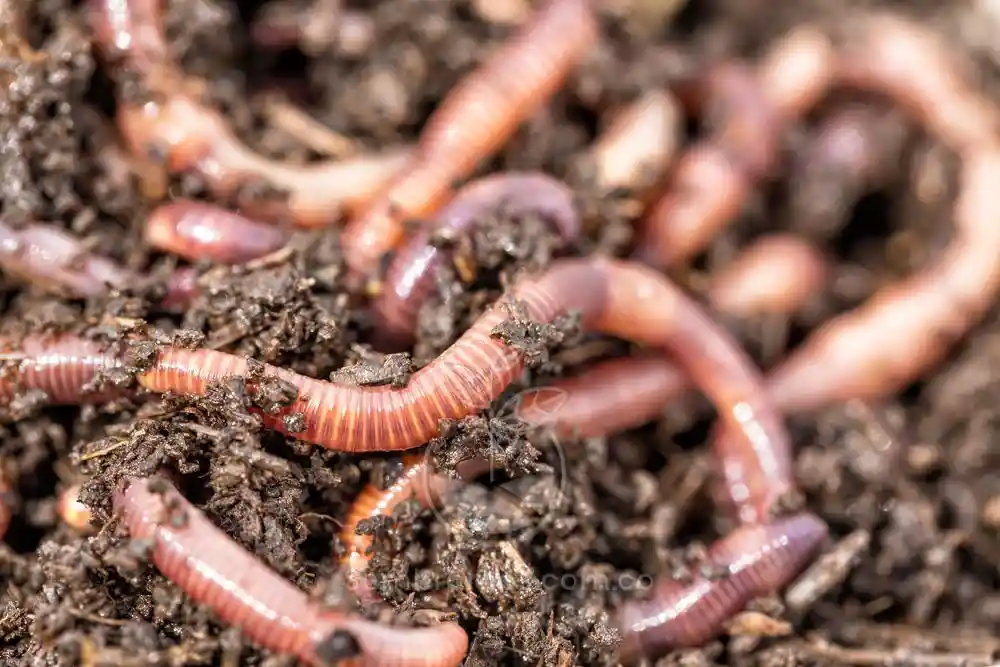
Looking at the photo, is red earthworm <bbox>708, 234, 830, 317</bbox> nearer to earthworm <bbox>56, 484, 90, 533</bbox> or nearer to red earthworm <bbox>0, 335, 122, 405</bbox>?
red earthworm <bbox>0, 335, 122, 405</bbox>

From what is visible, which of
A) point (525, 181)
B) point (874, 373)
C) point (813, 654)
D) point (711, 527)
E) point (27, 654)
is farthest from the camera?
point (874, 373)

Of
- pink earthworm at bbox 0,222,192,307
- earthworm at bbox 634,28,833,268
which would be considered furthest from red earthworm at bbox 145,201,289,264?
earthworm at bbox 634,28,833,268

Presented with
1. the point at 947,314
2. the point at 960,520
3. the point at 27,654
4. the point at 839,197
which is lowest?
the point at 27,654

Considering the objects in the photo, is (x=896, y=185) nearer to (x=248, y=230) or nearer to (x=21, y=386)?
(x=248, y=230)

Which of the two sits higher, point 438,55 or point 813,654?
point 438,55

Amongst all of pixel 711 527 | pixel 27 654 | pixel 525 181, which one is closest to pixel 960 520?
pixel 711 527

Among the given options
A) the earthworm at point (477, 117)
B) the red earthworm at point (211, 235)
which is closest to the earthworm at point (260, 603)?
the red earthworm at point (211, 235)

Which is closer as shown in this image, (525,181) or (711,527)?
(525,181)
